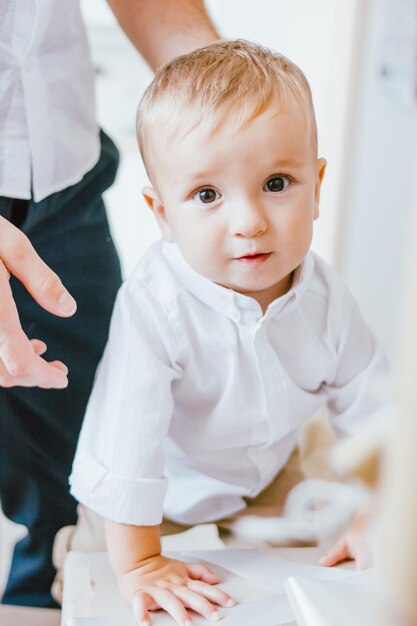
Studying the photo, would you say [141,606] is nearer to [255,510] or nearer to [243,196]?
[255,510]

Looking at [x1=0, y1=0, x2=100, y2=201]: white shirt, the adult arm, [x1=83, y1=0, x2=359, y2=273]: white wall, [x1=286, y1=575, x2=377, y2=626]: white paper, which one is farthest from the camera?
[x1=83, y1=0, x2=359, y2=273]: white wall

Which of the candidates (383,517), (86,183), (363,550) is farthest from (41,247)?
(383,517)

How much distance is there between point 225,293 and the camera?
730 millimetres

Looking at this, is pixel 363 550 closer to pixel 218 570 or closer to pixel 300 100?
pixel 218 570

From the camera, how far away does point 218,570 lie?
2.45ft

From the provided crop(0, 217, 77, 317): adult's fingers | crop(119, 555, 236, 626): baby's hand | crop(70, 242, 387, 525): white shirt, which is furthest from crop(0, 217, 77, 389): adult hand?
crop(119, 555, 236, 626): baby's hand

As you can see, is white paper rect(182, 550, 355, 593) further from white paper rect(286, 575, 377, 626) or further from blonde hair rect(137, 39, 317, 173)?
blonde hair rect(137, 39, 317, 173)

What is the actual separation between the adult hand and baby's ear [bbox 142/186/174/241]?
0.13 m

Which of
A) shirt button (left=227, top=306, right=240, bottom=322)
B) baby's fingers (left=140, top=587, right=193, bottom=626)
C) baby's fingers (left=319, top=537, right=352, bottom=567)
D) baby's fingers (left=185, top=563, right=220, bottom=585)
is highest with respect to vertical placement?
shirt button (left=227, top=306, right=240, bottom=322)

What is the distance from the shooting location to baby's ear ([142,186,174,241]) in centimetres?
73

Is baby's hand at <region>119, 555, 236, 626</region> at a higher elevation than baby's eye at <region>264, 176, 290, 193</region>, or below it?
below

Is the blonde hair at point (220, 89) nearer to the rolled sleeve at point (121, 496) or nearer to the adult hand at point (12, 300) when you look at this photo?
the adult hand at point (12, 300)

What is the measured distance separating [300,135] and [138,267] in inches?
8.4

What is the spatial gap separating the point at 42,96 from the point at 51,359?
1.00ft
